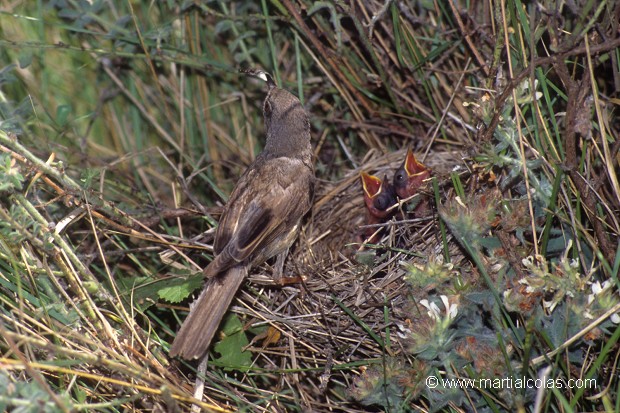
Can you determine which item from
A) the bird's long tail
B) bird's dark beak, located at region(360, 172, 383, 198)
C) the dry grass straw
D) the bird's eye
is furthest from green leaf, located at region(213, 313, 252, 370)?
bird's dark beak, located at region(360, 172, 383, 198)

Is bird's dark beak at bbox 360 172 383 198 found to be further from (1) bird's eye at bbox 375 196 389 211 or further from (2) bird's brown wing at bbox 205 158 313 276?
(2) bird's brown wing at bbox 205 158 313 276

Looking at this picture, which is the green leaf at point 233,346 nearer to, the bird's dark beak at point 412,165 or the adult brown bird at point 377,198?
the adult brown bird at point 377,198

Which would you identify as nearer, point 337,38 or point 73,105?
point 337,38

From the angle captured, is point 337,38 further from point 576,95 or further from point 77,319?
point 77,319

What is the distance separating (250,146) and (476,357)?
261cm

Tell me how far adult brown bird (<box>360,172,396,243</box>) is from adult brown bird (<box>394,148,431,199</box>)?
8 cm

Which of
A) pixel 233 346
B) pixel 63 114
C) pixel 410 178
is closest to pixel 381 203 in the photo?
pixel 410 178

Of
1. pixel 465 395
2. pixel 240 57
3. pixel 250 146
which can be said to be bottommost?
pixel 465 395

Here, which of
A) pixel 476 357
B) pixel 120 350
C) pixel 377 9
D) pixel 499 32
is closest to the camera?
pixel 476 357

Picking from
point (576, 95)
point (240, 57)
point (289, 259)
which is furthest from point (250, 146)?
point (576, 95)

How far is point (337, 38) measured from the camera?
4484 millimetres

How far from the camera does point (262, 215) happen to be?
166 inches

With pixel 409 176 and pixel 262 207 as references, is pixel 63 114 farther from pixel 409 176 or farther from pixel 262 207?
pixel 409 176

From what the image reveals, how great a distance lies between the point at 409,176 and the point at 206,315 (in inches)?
59.1
